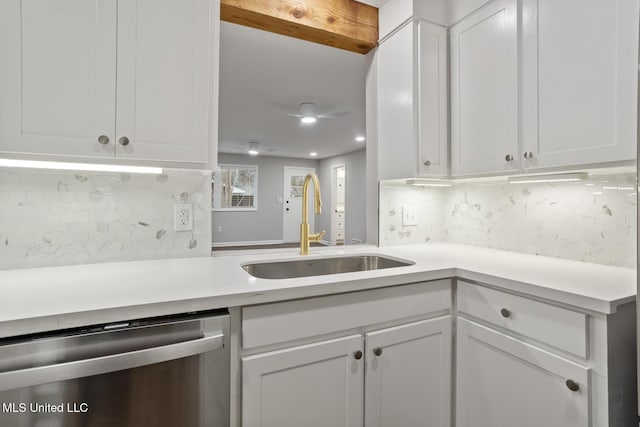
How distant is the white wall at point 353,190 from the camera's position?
7.15 m

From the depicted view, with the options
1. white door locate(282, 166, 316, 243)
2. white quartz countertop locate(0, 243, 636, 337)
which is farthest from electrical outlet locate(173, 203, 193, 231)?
white door locate(282, 166, 316, 243)

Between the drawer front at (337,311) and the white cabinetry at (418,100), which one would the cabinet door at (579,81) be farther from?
the drawer front at (337,311)

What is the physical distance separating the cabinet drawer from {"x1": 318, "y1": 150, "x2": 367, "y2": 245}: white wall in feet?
17.9

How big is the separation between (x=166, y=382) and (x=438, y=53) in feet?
6.12

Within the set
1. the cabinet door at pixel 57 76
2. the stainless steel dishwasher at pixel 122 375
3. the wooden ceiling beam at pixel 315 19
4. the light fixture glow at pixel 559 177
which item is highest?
the wooden ceiling beam at pixel 315 19

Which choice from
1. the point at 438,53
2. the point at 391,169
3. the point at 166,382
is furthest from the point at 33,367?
the point at 438,53

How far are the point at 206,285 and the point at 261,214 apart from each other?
23.5 feet

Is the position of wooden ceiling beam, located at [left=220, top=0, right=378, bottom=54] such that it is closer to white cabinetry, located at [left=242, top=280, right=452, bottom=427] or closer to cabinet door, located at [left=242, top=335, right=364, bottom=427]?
white cabinetry, located at [left=242, top=280, right=452, bottom=427]

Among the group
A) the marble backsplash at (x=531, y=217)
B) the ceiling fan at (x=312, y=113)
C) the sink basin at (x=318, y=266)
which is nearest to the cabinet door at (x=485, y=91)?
the marble backsplash at (x=531, y=217)

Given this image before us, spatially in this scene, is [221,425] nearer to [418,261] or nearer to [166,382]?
[166,382]

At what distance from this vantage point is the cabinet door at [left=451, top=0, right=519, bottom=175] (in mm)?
1449

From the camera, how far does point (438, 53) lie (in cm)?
173

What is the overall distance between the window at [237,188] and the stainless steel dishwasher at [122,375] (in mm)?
7046

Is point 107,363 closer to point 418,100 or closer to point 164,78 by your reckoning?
point 164,78
